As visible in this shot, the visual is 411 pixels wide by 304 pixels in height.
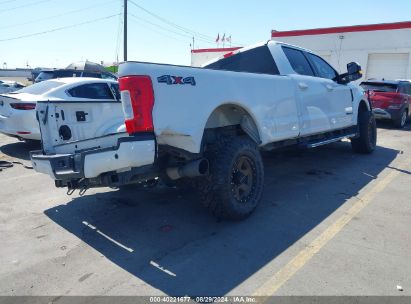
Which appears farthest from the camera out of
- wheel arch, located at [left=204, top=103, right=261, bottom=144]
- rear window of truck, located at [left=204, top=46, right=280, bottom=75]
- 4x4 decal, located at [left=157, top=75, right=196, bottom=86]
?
rear window of truck, located at [left=204, top=46, right=280, bottom=75]

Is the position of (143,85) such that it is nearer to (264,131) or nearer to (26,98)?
(264,131)

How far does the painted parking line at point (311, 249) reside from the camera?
116 inches

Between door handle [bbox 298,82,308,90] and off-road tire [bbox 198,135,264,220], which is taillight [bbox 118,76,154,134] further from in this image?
door handle [bbox 298,82,308,90]

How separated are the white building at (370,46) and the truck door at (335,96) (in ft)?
65.9

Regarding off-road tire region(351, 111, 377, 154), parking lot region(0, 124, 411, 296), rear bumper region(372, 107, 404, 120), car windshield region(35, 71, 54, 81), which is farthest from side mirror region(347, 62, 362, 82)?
car windshield region(35, 71, 54, 81)

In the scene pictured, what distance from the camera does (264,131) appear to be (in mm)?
4562

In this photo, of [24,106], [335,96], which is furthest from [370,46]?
[24,106]

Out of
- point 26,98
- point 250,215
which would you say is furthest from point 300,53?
point 26,98

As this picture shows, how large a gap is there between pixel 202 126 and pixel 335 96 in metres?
3.68

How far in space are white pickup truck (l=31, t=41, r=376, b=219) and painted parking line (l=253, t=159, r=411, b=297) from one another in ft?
2.79

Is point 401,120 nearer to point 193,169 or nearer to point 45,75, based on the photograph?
point 193,169

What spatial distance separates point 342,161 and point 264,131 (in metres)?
3.43

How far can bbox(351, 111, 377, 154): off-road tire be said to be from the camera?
25.2ft

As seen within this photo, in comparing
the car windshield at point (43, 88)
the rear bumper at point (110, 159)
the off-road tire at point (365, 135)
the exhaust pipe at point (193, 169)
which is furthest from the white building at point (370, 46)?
the rear bumper at point (110, 159)
